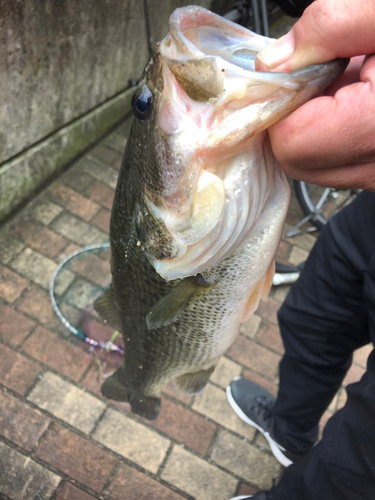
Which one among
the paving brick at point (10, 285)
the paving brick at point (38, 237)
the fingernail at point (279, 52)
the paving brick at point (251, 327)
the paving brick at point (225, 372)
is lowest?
the paving brick at point (225, 372)

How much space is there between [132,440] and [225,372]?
78 centimetres

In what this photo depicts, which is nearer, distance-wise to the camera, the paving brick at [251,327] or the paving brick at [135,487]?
the paving brick at [135,487]

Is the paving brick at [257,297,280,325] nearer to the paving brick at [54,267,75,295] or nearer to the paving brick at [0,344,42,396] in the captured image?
the paving brick at [54,267,75,295]

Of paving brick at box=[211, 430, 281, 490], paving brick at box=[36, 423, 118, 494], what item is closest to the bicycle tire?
paving brick at box=[211, 430, 281, 490]

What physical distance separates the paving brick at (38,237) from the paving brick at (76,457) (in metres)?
1.29

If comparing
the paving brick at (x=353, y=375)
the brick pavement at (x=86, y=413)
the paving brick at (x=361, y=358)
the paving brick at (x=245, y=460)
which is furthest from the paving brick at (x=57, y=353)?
the paving brick at (x=361, y=358)

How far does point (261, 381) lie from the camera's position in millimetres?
2648

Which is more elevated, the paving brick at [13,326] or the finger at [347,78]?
the finger at [347,78]

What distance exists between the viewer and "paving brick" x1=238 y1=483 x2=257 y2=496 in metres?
2.17

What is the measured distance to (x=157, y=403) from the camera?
6.26 feet

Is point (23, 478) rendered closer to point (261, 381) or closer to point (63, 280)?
point (63, 280)

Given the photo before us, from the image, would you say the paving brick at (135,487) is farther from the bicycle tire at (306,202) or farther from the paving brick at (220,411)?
the bicycle tire at (306,202)

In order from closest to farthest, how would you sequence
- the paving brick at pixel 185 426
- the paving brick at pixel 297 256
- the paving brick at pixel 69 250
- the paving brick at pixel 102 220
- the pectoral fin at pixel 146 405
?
the pectoral fin at pixel 146 405, the paving brick at pixel 185 426, the paving brick at pixel 69 250, the paving brick at pixel 102 220, the paving brick at pixel 297 256

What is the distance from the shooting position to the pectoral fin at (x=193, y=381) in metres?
1.70
